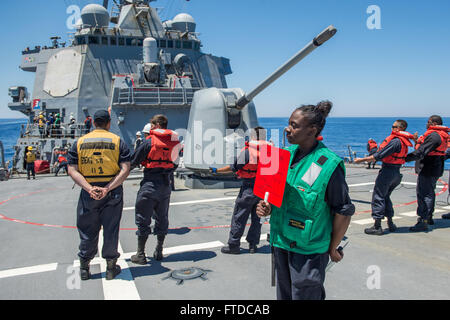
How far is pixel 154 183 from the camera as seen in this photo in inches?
175

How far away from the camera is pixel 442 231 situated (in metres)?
5.51

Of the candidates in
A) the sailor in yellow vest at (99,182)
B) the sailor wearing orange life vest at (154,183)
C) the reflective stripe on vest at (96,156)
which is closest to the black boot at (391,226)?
the sailor wearing orange life vest at (154,183)

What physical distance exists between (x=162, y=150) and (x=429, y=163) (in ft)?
13.4

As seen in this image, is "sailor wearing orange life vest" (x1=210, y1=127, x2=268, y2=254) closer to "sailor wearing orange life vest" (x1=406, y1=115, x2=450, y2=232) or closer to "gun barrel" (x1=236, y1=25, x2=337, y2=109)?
"gun barrel" (x1=236, y1=25, x2=337, y2=109)

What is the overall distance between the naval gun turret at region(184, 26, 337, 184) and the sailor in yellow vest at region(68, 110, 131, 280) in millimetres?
4760

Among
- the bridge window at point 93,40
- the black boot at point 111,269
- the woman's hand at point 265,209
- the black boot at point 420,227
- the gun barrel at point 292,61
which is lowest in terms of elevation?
the black boot at point 420,227

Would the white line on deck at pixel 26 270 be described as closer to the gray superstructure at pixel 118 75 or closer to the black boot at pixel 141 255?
the black boot at pixel 141 255

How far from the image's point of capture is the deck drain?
3.79 metres

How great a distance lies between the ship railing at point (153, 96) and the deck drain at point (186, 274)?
11999mm

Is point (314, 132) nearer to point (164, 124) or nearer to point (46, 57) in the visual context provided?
point (164, 124)

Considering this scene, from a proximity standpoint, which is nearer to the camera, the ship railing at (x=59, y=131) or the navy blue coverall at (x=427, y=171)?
the navy blue coverall at (x=427, y=171)

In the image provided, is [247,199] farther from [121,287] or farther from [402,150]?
[402,150]

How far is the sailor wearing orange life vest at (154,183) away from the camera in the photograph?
4.39 metres
